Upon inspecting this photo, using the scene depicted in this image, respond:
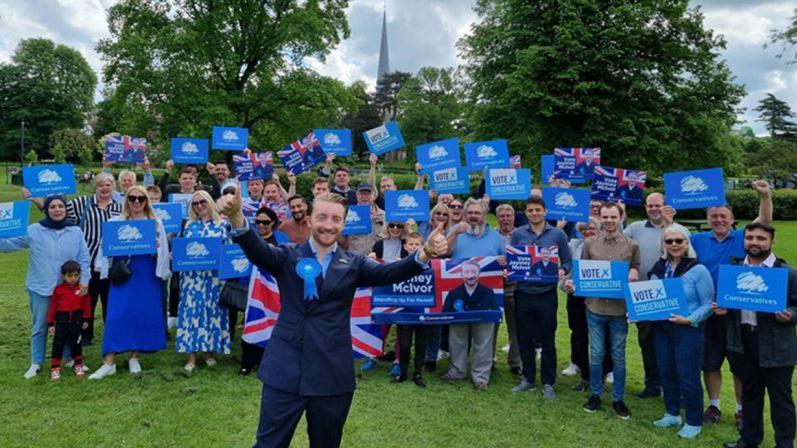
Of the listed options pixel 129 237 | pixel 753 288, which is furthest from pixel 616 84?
pixel 129 237

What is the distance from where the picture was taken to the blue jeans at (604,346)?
18.8 feet

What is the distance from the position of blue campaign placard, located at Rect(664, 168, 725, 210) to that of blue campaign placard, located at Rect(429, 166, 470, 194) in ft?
9.26

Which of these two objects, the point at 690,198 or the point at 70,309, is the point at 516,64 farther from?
the point at 70,309

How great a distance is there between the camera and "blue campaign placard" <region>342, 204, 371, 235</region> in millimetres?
7277

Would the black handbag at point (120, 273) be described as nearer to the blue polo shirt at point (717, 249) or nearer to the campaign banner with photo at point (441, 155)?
the campaign banner with photo at point (441, 155)

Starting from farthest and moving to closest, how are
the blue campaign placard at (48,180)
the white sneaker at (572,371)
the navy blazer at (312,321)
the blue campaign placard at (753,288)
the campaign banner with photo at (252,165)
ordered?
the campaign banner with photo at (252,165), the white sneaker at (572,371), the blue campaign placard at (48,180), the blue campaign placard at (753,288), the navy blazer at (312,321)

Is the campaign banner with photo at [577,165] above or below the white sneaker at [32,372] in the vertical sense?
above

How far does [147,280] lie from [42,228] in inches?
52.7

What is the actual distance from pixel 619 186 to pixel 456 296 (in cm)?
391

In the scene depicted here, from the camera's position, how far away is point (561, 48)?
81.3 feet

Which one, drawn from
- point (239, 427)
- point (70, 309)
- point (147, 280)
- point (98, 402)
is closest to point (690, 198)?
point (239, 427)

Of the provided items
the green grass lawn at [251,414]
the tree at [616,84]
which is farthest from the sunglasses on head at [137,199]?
the tree at [616,84]

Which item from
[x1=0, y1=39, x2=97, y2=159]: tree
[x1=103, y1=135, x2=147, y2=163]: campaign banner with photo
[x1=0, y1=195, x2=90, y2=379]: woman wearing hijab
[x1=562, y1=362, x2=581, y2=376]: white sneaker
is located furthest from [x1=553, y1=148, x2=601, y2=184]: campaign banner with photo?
[x1=0, y1=39, x2=97, y2=159]: tree

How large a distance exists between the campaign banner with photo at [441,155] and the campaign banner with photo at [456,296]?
86.0 inches
